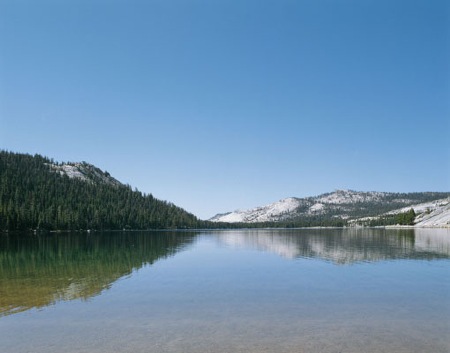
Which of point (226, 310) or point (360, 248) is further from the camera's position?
point (360, 248)

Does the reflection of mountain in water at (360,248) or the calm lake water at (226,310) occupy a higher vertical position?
the calm lake water at (226,310)

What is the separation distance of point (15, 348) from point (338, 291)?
26.0 meters

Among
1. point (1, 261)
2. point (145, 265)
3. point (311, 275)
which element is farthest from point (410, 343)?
point (1, 261)

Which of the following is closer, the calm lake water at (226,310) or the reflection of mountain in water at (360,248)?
the calm lake water at (226,310)

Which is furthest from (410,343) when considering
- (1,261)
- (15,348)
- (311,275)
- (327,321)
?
(1,261)

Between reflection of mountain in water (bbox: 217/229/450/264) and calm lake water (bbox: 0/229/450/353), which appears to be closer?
calm lake water (bbox: 0/229/450/353)

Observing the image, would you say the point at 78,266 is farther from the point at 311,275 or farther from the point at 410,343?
the point at 410,343

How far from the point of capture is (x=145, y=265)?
55.4 m

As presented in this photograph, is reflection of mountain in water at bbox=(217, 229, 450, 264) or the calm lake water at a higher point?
the calm lake water

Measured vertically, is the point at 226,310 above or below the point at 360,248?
above

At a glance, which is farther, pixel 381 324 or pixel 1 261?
pixel 1 261

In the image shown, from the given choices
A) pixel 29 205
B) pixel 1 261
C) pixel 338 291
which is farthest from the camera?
pixel 29 205

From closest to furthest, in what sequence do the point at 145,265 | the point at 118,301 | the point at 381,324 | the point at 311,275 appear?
1. the point at 381,324
2. the point at 118,301
3. the point at 311,275
4. the point at 145,265

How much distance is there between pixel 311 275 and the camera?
44375 mm
